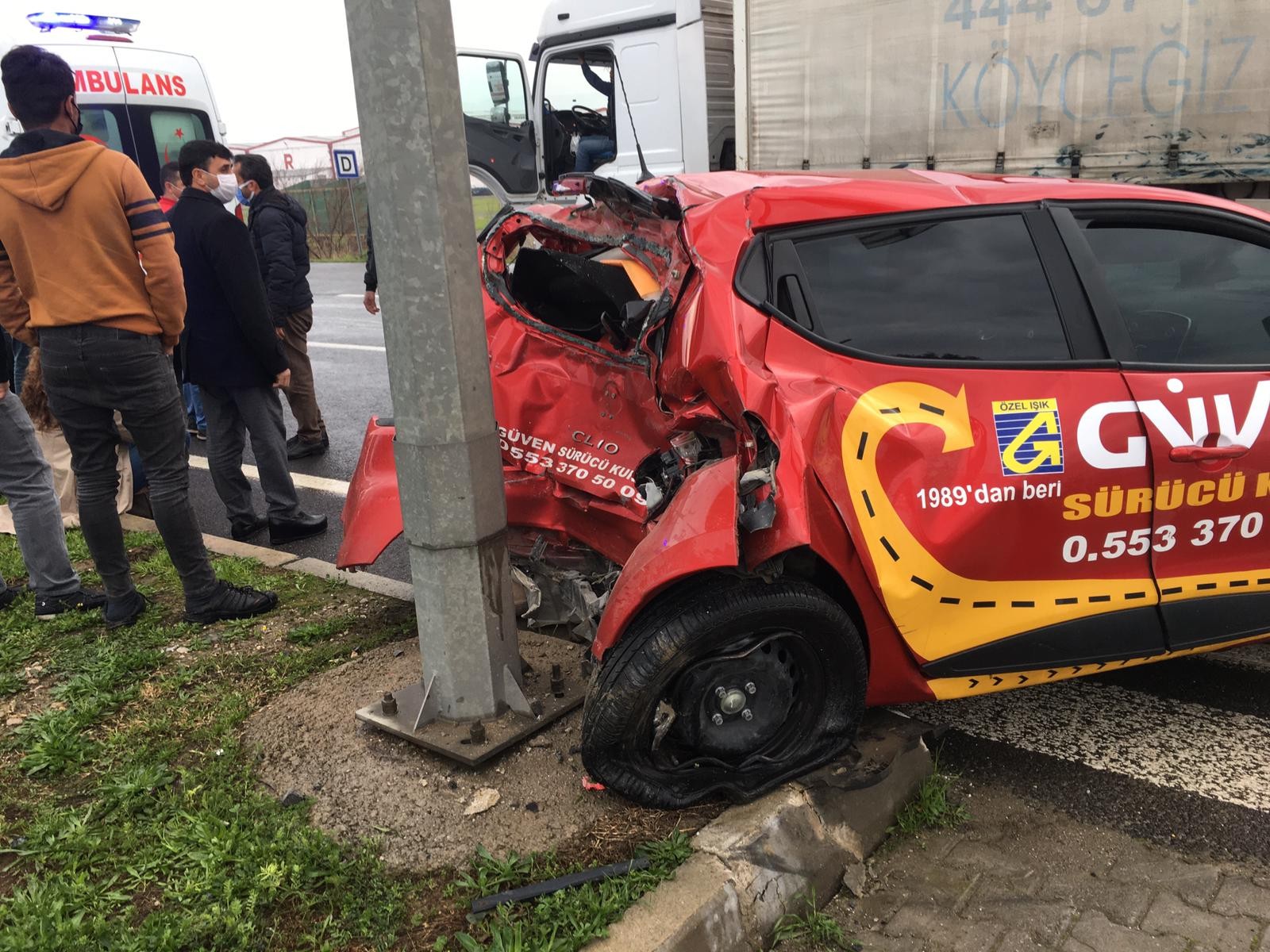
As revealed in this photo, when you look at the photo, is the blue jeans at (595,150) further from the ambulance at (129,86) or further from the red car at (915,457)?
the red car at (915,457)

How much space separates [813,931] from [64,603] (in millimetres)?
3277

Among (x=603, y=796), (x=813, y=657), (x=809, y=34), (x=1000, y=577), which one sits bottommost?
(x=603, y=796)

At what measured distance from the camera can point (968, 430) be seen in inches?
100.0

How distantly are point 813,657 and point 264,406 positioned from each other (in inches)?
137

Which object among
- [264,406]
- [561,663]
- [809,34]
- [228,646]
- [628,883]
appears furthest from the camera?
[809,34]

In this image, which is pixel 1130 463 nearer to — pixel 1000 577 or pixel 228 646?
pixel 1000 577

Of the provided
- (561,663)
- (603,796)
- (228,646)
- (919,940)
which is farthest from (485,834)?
(228,646)

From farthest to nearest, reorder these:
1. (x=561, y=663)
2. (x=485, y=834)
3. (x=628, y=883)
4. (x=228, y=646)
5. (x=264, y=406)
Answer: (x=264, y=406), (x=228, y=646), (x=561, y=663), (x=485, y=834), (x=628, y=883)

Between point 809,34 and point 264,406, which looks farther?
point 809,34

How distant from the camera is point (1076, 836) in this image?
2604 millimetres

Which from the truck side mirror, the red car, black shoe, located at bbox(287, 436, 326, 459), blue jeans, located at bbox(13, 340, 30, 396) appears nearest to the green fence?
the truck side mirror

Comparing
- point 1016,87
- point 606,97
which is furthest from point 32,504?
point 606,97

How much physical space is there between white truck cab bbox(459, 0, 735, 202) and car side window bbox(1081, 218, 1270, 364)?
6.03 meters

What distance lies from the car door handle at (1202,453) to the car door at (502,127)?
827 centimetres
